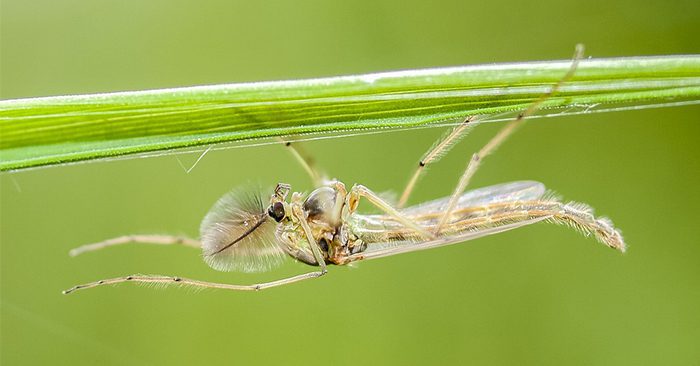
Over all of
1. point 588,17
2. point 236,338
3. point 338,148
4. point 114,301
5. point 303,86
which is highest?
point 588,17

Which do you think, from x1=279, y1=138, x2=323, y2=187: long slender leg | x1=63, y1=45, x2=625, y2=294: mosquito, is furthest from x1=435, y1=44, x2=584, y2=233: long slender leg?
x1=279, y1=138, x2=323, y2=187: long slender leg

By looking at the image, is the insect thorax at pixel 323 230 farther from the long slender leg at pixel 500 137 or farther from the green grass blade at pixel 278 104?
the green grass blade at pixel 278 104

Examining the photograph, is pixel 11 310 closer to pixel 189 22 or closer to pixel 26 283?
pixel 26 283

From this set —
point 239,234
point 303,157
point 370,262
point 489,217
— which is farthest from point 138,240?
point 370,262

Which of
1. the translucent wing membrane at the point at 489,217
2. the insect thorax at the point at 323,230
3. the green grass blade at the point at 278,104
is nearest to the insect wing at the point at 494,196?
the translucent wing membrane at the point at 489,217

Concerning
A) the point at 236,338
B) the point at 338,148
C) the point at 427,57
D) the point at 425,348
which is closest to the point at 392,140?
the point at 338,148

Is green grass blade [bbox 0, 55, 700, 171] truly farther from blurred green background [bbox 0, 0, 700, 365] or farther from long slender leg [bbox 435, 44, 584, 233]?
blurred green background [bbox 0, 0, 700, 365]
